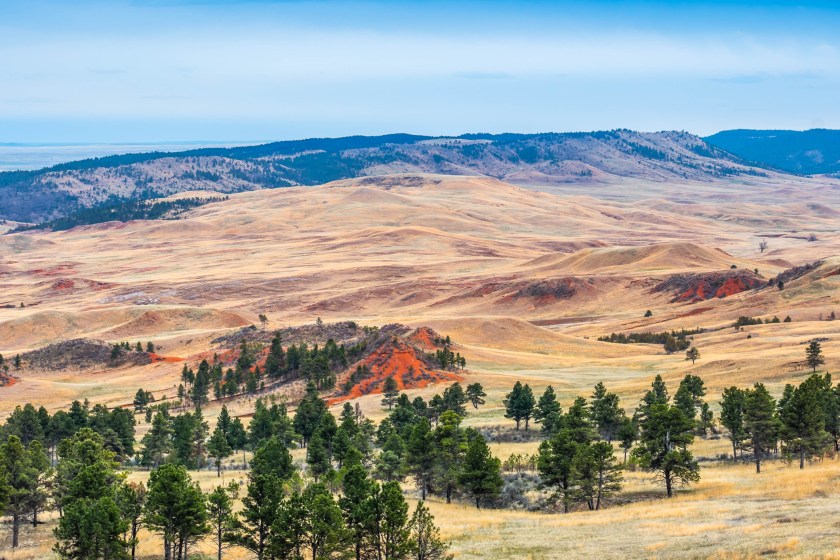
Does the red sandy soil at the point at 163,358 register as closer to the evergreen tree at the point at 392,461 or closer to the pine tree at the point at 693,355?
the pine tree at the point at 693,355

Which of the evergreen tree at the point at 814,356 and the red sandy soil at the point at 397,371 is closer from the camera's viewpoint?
the evergreen tree at the point at 814,356

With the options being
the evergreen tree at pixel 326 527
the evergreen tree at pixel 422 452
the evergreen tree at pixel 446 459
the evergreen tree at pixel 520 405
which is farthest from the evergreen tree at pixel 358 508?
the evergreen tree at pixel 520 405

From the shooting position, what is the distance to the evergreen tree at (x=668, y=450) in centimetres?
5097

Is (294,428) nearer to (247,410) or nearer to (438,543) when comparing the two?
(247,410)

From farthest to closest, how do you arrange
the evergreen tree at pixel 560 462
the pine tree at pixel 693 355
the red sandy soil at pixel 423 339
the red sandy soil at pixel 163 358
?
the red sandy soil at pixel 163 358 → the red sandy soil at pixel 423 339 → the pine tree at pixel 693 355 → the evergreen tree at pixel 560 462

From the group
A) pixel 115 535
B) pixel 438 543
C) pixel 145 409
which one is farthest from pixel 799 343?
pixel 115 535

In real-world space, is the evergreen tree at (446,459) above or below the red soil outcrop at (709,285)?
below

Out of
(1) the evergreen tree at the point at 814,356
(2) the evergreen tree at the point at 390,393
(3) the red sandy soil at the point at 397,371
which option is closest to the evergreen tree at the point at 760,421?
(1) the evergreen tree at the point at 814,356

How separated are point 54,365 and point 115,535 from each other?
10838cm

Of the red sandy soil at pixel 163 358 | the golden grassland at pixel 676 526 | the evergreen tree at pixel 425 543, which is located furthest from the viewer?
the red sandy soil at pixel 163 358

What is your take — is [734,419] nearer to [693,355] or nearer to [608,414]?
[608,414]

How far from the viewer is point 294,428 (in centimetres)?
8469

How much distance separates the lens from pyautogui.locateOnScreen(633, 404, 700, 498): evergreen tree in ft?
167

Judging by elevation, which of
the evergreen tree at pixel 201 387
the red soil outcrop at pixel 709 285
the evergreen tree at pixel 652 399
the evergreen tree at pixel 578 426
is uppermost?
the red soil outcrop at pixel 709 285
